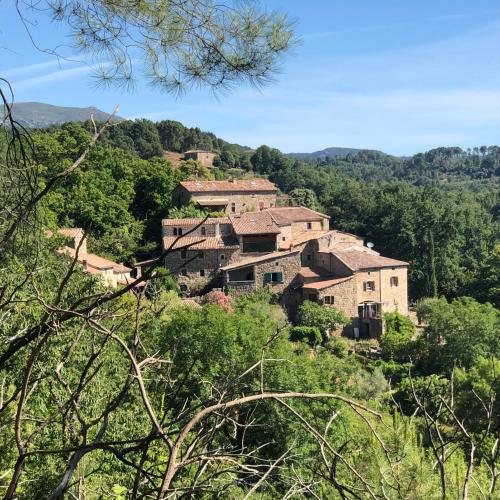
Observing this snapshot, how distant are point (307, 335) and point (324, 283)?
3.30 metres

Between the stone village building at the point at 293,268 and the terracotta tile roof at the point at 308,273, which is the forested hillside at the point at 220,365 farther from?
the terracotta tile roof at the point at 308,273

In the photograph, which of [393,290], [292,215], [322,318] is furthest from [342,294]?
[292,215]

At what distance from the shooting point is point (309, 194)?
5019 centimetres

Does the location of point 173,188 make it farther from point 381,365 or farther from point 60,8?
point 60,8

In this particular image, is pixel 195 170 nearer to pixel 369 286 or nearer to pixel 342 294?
pixel 369 286

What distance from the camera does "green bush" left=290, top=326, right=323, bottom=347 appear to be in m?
25.4

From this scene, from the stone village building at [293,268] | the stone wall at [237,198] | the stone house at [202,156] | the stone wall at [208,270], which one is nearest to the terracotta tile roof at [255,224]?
the stone village building at [293,268]

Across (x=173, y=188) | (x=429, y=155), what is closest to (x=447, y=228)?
(x=173, y=188)

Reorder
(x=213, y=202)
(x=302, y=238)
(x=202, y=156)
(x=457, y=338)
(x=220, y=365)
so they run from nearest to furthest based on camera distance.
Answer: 1. (x=220, y=365)
2. (x=457, y=338)
3. (x=302, y=238)
4. (x=213, y=202)
5. (x=202, y=156)

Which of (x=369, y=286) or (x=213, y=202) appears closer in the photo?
(x=369, y=286)

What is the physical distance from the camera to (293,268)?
1168 inches

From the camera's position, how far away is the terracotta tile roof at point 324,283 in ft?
90.8

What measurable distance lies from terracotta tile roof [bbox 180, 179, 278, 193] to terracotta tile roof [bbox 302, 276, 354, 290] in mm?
10046

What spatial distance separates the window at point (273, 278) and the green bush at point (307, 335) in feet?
13.2
